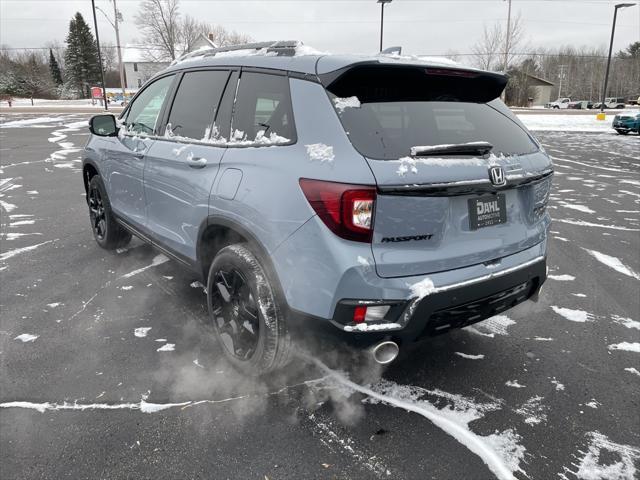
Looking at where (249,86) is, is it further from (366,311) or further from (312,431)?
(312,431)

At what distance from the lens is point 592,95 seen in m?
87.0

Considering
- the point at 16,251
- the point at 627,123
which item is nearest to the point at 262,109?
the point at 16,251

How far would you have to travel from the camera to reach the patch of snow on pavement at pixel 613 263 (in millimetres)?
4633

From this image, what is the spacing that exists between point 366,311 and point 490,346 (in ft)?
5.09

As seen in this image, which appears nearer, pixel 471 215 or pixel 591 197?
pixel 471 215

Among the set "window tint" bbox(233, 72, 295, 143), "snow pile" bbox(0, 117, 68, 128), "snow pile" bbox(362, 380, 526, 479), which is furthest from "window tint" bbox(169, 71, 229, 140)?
"snow pile" bbox(0, 117, 68, 128)

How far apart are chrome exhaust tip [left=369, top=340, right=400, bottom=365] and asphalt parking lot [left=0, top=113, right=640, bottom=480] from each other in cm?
45

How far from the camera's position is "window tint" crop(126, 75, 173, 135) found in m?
3.75

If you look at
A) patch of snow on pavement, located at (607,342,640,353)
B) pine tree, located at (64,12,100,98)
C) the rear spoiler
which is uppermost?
pine tree, located at (64,12,100,98)

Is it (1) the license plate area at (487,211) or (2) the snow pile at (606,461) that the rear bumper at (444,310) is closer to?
(1) the license plate area at (487,211)

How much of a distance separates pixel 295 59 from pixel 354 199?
3.10ft

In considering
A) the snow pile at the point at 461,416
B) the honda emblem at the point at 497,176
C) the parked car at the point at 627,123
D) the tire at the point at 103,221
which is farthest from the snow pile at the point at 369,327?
the parked car at the point at 627,123

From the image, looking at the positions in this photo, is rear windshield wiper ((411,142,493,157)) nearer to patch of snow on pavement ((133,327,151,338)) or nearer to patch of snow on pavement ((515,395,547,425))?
patch of snow on pavement ((515,395,547,425))

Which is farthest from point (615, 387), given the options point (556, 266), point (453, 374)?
point (556, 266)
